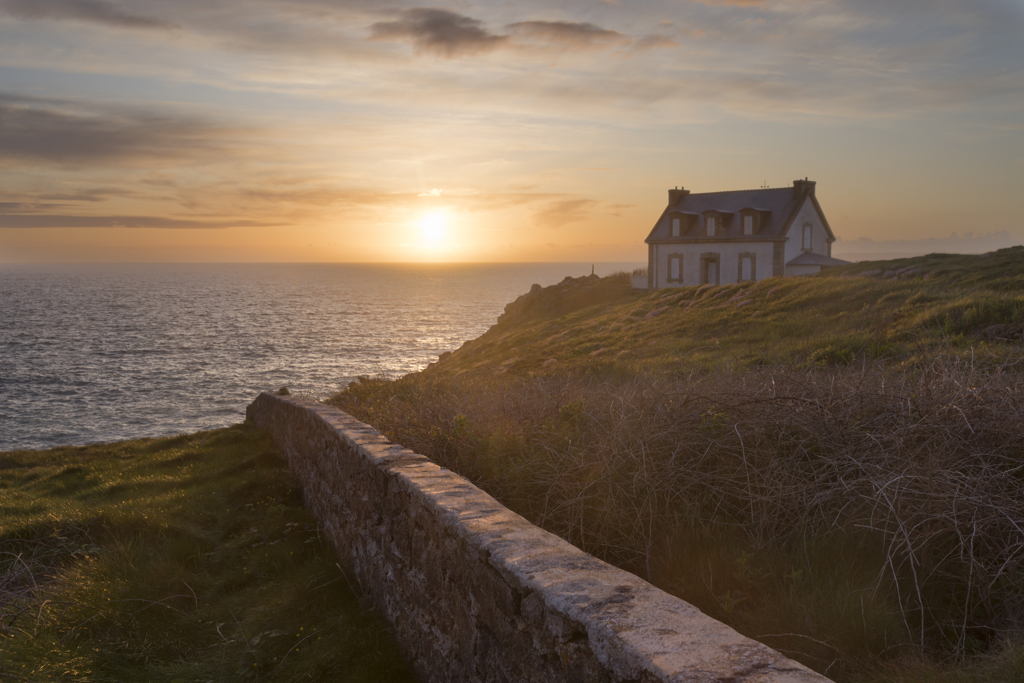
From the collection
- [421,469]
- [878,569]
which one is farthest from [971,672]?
[421,469]

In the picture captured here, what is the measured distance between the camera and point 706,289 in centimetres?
2322

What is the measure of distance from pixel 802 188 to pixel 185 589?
3545 centimetres

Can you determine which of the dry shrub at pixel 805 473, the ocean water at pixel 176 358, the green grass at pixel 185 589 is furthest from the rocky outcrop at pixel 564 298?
the dry shrub at pixel 805 473

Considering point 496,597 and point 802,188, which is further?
point 802,188

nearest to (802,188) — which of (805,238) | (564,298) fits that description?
(805,238)

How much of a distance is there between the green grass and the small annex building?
94.3ft

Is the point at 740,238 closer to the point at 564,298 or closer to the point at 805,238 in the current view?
the point at 805,238

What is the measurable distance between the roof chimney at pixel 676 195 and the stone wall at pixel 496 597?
35.5m

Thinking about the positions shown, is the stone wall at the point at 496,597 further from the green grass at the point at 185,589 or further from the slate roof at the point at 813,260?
the slate roof at the point at 813,260

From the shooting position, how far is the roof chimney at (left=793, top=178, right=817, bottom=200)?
110ft

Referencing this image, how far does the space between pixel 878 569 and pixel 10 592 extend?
22.3 ft

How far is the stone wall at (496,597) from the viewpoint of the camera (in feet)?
6.66

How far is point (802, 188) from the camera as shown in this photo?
110 ft

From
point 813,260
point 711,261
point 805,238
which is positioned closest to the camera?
point 813,260
